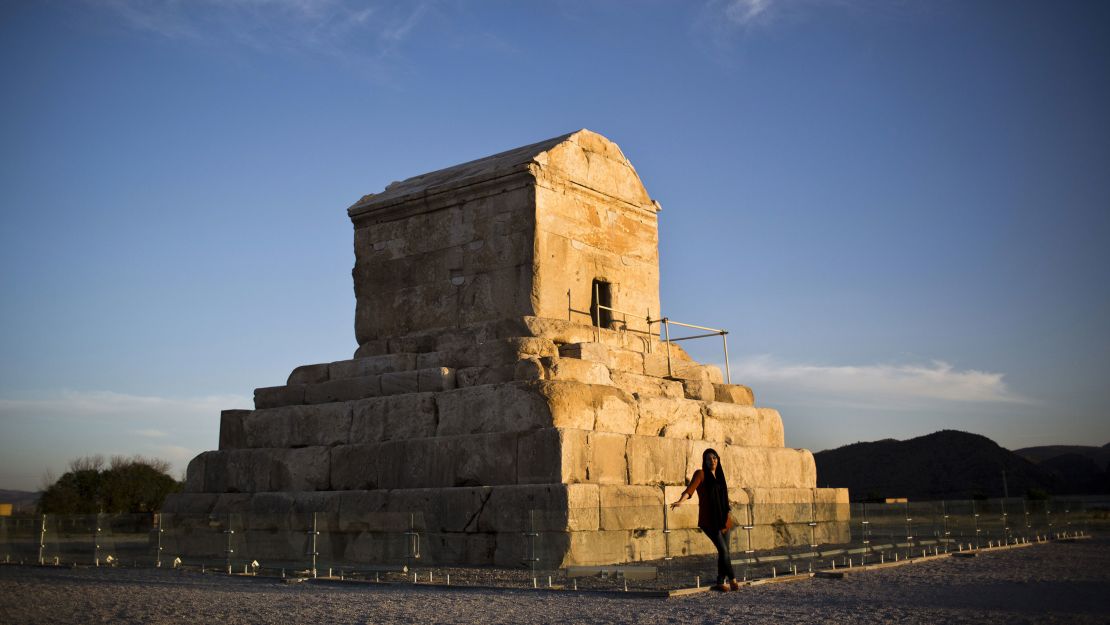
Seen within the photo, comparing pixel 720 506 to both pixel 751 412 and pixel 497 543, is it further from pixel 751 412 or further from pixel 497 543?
pixel 751 412

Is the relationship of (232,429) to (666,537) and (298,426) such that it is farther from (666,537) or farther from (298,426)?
(666,537)

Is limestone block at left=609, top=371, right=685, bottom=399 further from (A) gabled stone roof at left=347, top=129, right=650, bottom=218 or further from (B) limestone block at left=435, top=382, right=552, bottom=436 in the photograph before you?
(A) gabled stone roof at left=347, top=129, right=650, bottom=218

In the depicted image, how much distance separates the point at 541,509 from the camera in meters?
10.2

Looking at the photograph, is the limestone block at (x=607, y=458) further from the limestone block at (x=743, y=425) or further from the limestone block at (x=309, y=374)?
the limestone block at (x=309, y=374)

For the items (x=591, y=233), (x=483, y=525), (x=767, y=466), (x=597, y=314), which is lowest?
(x=483, y=525)

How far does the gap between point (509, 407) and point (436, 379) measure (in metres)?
1.31

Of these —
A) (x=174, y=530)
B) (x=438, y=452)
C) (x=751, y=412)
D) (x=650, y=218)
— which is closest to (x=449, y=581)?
(x=438, y=452)

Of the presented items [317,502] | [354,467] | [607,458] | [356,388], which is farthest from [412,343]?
[607,458]

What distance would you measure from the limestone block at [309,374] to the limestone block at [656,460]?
4346 mm

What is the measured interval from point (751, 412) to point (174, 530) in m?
7.11

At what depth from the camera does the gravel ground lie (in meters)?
6.99

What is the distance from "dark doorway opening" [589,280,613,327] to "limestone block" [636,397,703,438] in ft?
4.75

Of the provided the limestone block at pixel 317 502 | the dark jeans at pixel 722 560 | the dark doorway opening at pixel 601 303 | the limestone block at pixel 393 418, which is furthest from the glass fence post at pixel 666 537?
the limestone block at pixel 317 502

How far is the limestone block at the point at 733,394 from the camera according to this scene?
1373 cm
